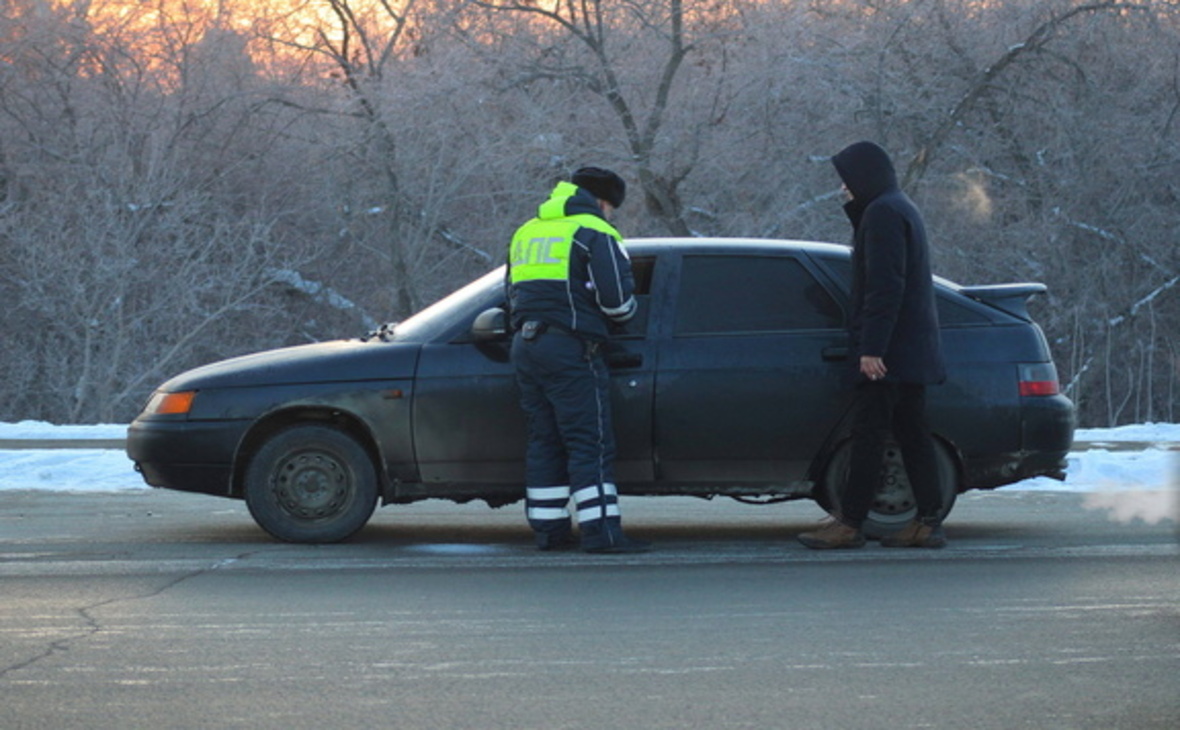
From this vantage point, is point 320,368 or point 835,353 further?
point 320,368

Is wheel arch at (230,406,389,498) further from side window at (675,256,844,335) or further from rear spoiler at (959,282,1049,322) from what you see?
rear spoiler at (959,282,1049,322)

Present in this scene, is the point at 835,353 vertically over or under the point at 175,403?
over

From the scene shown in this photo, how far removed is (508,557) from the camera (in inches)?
311

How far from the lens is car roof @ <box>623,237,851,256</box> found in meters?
8.40

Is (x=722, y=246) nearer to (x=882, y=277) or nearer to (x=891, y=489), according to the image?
(x=882, y=277)

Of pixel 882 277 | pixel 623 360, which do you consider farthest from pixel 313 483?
pixel 882 277

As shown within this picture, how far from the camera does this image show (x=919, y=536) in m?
8.07

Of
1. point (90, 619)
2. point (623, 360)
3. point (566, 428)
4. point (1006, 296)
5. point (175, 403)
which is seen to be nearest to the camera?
point (90, 619)

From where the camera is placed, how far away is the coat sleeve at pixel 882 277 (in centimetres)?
780

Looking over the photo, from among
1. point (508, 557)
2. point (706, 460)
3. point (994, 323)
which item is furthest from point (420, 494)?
point (994, 323)

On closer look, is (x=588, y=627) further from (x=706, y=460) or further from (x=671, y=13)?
(x=671, y=13)

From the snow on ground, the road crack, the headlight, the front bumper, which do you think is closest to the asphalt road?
the road crack

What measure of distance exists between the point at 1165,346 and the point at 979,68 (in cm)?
454

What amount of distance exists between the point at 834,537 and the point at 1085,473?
4.34m
